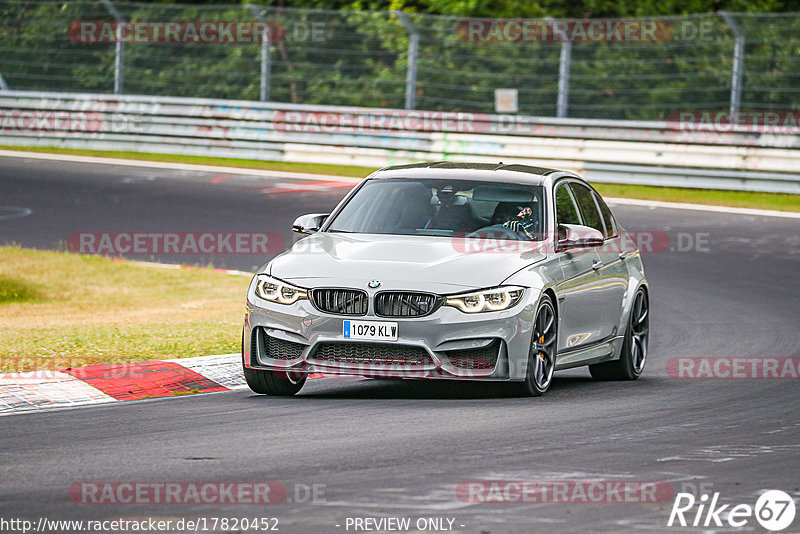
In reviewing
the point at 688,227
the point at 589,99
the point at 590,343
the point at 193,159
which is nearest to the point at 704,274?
the point at 688,227

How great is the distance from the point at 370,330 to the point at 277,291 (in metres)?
0.72

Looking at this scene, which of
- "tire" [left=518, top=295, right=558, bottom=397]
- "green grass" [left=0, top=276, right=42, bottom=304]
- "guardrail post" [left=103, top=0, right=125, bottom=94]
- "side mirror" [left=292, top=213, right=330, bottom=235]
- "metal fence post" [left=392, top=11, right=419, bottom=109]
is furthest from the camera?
"guardrail post" [left=103, top=0, right=125, bottom=94]

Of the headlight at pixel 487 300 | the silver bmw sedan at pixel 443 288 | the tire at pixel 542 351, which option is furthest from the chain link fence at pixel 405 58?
the headlight at pixel 487 300

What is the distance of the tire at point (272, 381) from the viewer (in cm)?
984

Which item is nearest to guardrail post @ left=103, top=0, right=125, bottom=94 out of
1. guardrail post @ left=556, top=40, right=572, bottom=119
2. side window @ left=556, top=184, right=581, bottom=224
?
guardrail post @ left=556, top=40, right=572, bottom=119

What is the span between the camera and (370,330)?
9328 millimetres

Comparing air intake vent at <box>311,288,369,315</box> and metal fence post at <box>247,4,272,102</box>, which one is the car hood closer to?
air intake vent at <box>311,288,369,315</box>

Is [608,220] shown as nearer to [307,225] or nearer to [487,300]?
[307,225]

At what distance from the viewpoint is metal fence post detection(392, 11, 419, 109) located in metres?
27.5

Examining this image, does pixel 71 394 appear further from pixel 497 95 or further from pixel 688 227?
pixel 497 95

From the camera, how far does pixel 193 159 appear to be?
29.4 m

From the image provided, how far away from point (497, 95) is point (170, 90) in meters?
7.34

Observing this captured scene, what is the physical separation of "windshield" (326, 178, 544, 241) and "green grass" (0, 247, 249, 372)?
1.83 m

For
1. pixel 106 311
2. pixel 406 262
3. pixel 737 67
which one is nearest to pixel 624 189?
pixel 737 67
